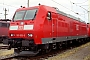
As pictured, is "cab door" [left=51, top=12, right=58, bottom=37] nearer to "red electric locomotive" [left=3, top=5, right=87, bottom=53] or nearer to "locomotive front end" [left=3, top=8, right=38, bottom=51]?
"red electric locomotive" [left=3, top=5, right=87, bottom=53]

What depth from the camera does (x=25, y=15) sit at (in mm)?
12406

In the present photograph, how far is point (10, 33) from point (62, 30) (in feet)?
15.2

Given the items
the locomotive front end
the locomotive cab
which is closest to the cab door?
the locomotive cab

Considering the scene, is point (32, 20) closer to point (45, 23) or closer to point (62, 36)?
point (45, 23)

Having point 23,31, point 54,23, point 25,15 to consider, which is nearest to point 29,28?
point 23,31

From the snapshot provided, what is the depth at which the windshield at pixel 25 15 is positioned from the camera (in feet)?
39.5

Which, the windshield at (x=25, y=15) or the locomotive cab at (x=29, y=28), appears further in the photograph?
the windshield at (x=25, y=15)

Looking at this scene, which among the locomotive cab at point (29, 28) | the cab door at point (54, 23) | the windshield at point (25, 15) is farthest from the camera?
the cab door at point (54, 23)

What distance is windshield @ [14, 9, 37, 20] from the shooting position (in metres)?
12.0

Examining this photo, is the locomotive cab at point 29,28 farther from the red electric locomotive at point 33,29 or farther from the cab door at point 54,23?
the cab door at point 54,23

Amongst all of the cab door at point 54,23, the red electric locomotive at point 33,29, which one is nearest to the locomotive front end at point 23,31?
the red electric locomotive at point 33,29

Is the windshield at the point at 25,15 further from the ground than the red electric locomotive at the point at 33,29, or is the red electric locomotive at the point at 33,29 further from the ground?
the windshield at the point at 25,15

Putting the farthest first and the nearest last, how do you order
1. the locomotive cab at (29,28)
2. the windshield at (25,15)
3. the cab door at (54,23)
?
the cab door at (54,23)
the windshield at (25,15)
the locomotive cab at (29,28)

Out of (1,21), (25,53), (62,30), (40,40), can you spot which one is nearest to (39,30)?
(40,40)
